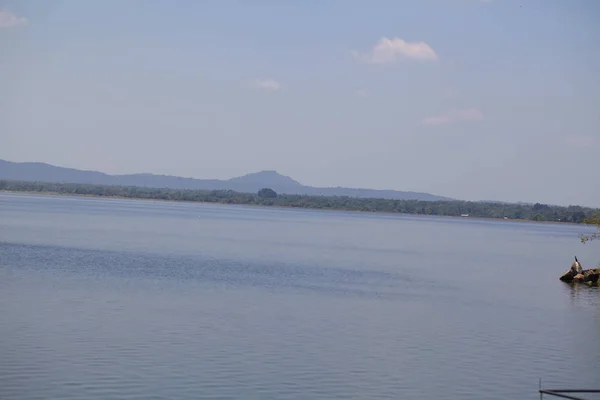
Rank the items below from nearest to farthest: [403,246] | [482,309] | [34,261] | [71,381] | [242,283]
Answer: [71,381] → [482,309] → [242,283] → [34,261] → [403,246]

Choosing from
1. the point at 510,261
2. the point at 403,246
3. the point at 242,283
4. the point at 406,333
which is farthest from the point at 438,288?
the point at 403,246

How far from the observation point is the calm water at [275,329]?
18266 millimetres

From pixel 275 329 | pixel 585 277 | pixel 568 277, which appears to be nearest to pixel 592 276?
pixel 585 277

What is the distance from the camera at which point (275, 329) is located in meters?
24.4

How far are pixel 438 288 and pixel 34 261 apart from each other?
57.5 feet

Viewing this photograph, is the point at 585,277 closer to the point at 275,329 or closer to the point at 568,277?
the point at 568,277

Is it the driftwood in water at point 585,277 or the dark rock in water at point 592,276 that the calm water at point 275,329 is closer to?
the driftwood in water at point 585,277

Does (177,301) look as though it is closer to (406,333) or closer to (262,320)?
(262,320)

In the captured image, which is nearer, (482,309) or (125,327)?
(125,327)

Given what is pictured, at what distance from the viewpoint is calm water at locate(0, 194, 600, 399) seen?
18.3 m

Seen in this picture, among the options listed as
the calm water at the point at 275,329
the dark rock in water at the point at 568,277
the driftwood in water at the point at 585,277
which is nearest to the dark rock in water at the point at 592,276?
the driftwood in water at the point at 585,277

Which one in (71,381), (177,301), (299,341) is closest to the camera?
(71,381)

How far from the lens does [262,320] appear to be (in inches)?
1017

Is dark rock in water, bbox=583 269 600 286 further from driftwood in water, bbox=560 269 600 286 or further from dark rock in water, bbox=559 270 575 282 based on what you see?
dark rock in water, bbox=559 270 575 282
